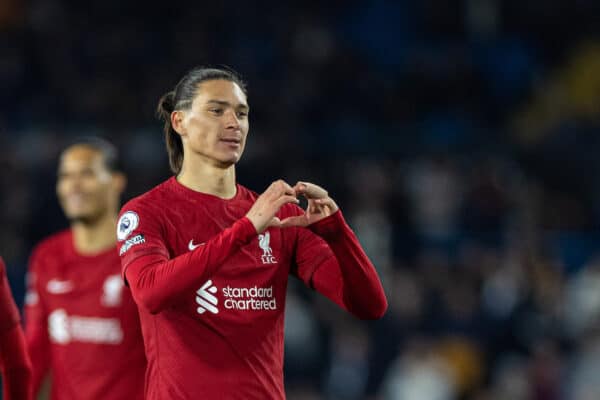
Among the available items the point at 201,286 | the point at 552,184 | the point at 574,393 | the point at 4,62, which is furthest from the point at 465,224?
the point at 201,286

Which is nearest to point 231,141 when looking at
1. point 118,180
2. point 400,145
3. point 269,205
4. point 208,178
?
point 208,178

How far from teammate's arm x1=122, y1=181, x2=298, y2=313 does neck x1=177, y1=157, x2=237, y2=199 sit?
1.43 ft

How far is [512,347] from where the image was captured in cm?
879

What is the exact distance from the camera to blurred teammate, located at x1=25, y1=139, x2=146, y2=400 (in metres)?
5.24

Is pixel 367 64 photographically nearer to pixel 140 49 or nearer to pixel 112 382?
pixel 140 49

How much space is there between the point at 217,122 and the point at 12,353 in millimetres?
1296

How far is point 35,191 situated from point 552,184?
5473 mm

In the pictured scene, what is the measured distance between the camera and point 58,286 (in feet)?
18.2

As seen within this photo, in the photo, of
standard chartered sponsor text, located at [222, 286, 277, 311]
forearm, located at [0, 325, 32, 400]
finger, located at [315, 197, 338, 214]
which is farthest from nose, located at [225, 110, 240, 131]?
forearm, located at [0, 325, 32, 400]

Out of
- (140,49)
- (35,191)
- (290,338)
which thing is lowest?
(290,338)

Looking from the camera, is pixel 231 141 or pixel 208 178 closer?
pixel 231 141

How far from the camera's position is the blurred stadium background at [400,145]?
9.14 m

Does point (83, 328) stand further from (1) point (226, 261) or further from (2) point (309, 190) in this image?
(2) point (309, 190)

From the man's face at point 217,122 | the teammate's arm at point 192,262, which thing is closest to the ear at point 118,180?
the man's face at point 217,122
